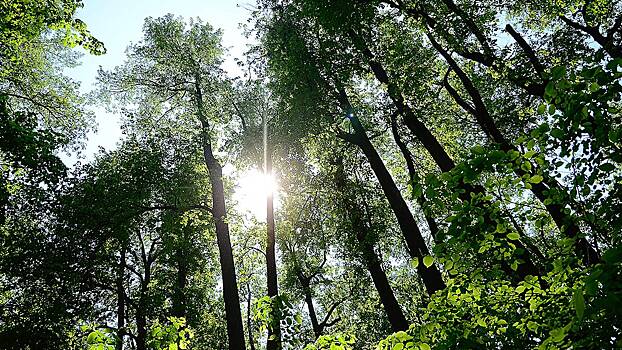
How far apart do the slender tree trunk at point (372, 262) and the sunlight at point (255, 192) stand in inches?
111

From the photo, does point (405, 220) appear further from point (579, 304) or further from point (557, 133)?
point (579, 304)

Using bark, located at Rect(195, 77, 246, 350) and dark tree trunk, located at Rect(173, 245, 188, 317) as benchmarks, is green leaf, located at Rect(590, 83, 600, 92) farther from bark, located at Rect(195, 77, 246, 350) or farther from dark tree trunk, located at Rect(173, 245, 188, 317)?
dark tree trunk, located at Rect(173, 245, 188, 317)

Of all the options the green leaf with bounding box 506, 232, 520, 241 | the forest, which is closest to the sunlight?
the forest

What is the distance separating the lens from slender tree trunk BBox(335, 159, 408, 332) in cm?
A: 1246

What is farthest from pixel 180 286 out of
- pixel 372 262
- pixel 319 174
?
pixel 372 262

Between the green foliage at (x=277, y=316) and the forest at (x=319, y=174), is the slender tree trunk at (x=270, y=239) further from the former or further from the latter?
the green foliage at (x=277, y=316)

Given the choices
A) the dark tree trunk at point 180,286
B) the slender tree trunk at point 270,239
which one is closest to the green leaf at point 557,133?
the slender tree trunk at point 270,239

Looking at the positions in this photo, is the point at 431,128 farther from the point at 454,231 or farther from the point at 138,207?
the point at 454,231

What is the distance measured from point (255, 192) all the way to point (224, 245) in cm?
342

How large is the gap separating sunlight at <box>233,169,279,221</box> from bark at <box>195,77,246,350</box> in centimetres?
138

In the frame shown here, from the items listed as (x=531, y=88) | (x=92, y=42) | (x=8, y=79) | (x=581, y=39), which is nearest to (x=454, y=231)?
(x=531, y=88)

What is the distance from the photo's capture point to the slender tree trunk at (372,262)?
12.5 metres

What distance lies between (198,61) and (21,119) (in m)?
8.29

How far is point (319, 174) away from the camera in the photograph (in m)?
15.2
